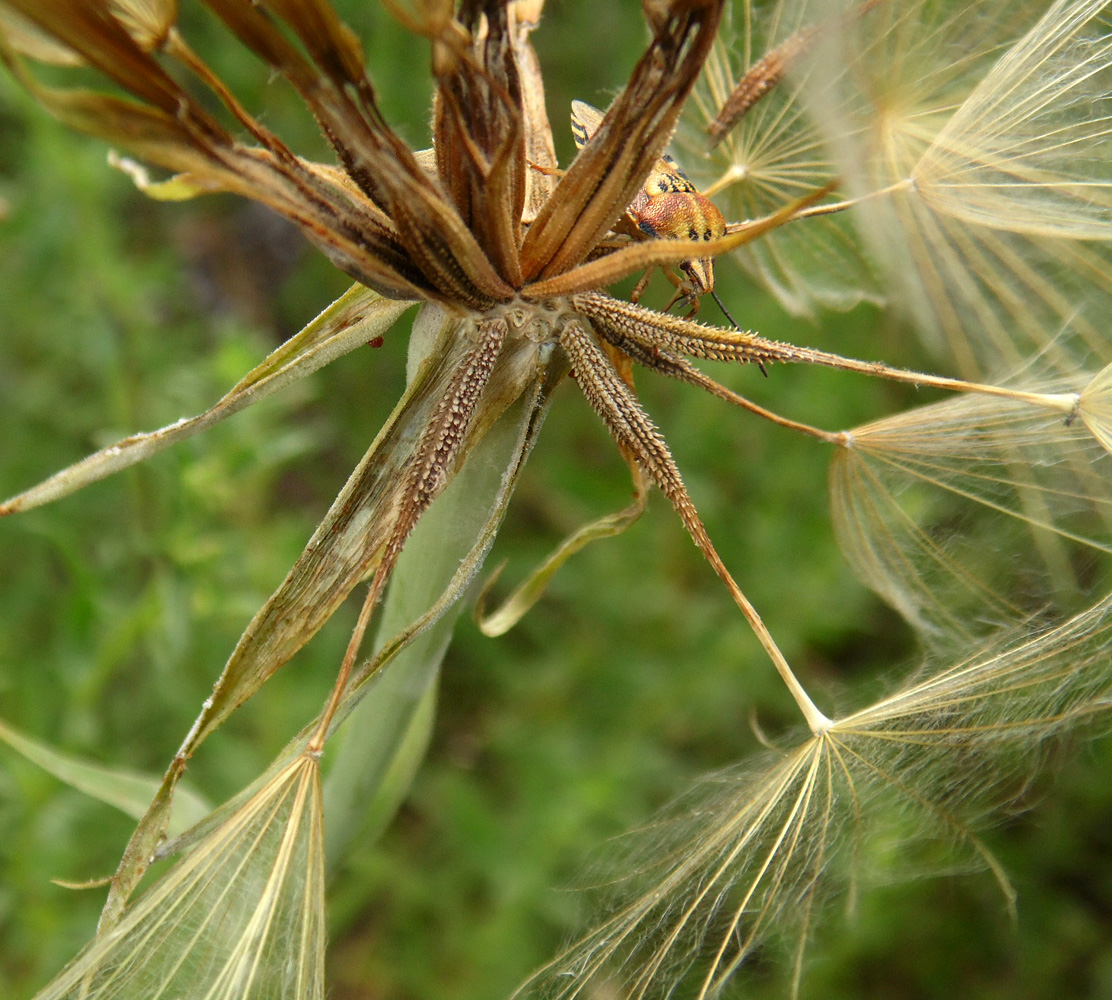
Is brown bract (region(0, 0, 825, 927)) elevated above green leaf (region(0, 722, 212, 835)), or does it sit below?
above

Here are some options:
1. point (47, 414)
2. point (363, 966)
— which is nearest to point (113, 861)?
point (363, 966)

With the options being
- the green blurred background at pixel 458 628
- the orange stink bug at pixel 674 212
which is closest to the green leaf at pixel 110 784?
the green blurred background at pixel 458 628

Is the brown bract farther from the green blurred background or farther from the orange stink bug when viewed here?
the green blurred background

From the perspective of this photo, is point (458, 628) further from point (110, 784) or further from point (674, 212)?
point (674, 212)

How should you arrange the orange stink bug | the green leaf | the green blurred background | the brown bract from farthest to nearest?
the green blurred background < the green leaf < the orange stink bug < the brown bract

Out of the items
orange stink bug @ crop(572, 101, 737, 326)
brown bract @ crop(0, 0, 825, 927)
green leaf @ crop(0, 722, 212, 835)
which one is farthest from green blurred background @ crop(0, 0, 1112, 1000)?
orange stink bug @ crop(572, 101, 737, 326)

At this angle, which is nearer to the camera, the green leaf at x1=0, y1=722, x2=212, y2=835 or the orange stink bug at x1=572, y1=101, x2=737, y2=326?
the orange stink bug at x1=572, y1=101, x2=737, y2=326

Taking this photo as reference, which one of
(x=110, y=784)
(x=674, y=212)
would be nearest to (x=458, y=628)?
(x=110, y=784)

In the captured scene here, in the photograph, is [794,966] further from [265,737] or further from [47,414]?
[47,414]
